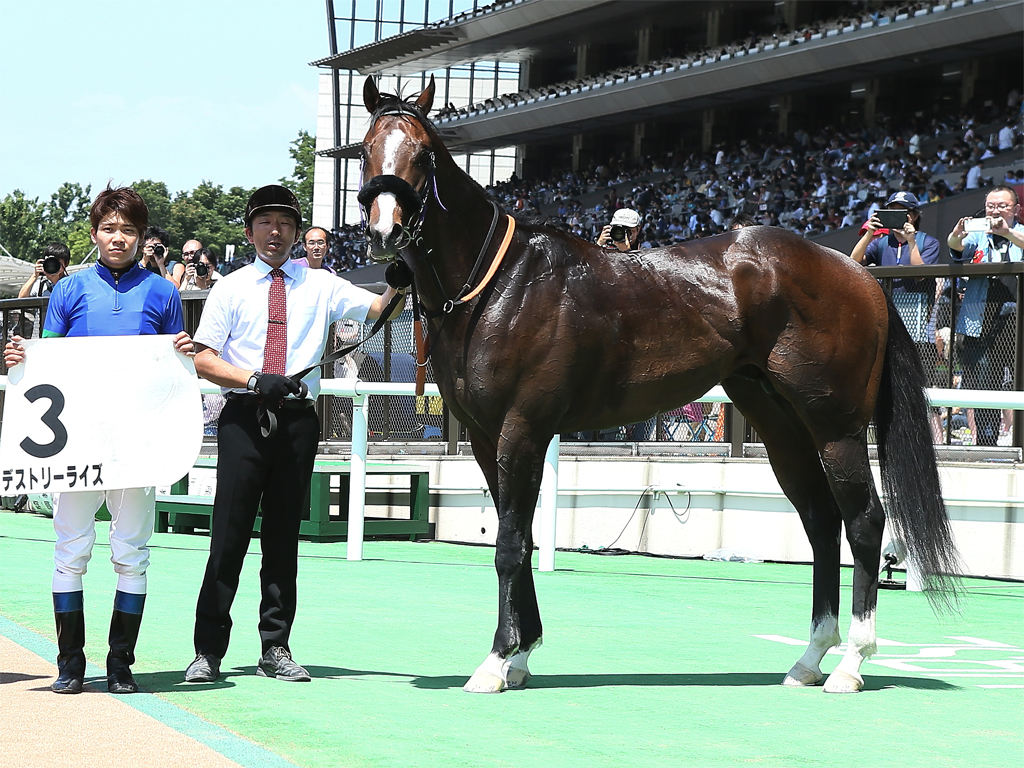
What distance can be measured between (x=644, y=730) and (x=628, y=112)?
42.4m

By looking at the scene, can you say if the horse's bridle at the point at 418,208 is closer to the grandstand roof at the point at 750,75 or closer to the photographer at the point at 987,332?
the photographer at the point at 987,332

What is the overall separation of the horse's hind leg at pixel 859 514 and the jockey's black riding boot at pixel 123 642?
2.58m

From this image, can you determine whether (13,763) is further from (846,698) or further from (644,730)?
(846,698)

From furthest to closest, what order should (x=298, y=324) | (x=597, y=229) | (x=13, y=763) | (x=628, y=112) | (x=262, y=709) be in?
(x=628, y=112) < (x=597, y=229) < (x=298, y=324) < (x=262, y=709) < (x=13, y=763)

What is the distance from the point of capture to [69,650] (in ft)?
14.1

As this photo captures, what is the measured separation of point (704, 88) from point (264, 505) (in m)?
37.8

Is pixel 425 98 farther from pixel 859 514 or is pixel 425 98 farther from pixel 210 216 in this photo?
pixel 210 216

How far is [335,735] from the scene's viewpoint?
364cm

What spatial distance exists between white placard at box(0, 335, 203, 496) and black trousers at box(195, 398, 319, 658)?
24cm

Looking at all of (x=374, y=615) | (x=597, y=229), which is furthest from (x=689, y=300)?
(x=597, y=229)

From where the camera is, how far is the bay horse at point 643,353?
4.56m

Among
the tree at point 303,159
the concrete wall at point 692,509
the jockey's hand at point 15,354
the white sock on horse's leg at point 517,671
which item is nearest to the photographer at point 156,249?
the concrete wall at point 692,509

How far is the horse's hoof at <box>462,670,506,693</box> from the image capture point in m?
4.36

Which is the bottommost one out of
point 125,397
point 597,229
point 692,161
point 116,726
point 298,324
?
point 116,726
